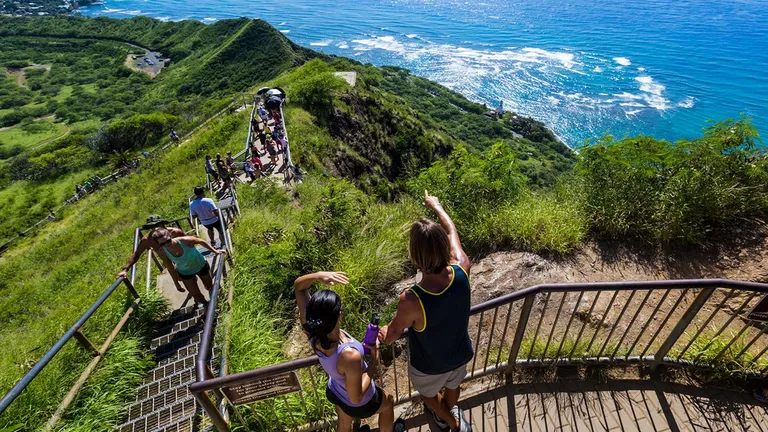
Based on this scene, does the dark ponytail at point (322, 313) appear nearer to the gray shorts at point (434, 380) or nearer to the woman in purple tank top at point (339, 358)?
the woman in purple tank top at point (339, 358)

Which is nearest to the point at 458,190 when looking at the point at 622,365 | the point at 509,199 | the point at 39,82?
the point at 509,199

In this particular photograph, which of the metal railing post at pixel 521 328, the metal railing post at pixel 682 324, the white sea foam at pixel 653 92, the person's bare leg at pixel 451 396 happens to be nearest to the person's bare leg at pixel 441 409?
the person's bare leg at pixel 451 396

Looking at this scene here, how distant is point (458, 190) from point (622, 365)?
4.19 meters

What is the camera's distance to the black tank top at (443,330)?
8.40 ft

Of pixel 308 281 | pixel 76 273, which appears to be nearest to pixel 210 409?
pixel 308 281

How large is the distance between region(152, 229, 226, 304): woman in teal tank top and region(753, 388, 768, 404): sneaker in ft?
22.7

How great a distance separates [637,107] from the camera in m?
75.2

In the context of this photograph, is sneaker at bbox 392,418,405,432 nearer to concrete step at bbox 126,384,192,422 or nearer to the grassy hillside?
concrete step at bbox 126,384,192,422

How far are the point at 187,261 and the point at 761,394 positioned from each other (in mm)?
7416

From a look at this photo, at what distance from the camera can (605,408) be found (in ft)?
12.5

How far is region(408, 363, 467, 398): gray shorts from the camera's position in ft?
9.96

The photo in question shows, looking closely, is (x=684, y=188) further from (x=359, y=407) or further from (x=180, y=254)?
(x=180, y=254)

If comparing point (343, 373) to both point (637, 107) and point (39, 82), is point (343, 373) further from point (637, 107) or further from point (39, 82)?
point (39, 82)

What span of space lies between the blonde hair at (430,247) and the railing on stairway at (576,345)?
3.23 feet
